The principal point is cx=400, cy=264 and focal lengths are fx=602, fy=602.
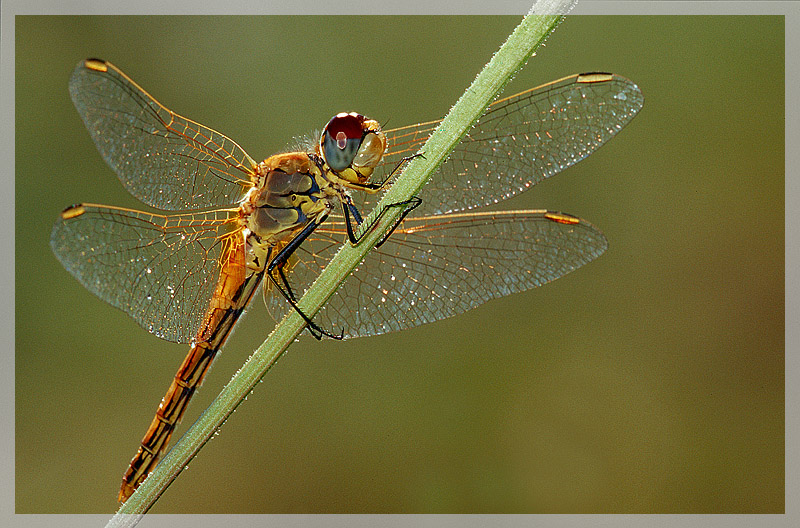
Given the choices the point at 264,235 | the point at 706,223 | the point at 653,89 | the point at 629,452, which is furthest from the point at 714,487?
the point at 264,235

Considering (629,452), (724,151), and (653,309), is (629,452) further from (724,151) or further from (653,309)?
(724,151)

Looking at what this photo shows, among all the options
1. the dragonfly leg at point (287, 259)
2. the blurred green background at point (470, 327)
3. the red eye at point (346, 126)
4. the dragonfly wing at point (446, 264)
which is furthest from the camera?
the blurred green background at point (470, 327)

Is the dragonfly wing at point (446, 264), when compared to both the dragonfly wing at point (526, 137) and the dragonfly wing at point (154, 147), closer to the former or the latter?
the dragonfly wing at point (526, 137)

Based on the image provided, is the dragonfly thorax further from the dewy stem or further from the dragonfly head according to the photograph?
the dewy stem

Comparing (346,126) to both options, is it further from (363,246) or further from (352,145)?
(363,246)

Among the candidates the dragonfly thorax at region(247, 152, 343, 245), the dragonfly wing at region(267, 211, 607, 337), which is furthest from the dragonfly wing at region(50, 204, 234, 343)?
the dragonfly wing at region(267, 211, 607, 337)

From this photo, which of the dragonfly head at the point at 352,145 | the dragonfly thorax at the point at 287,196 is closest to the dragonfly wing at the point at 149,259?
the dragonfly thorax at the point at 287,196
